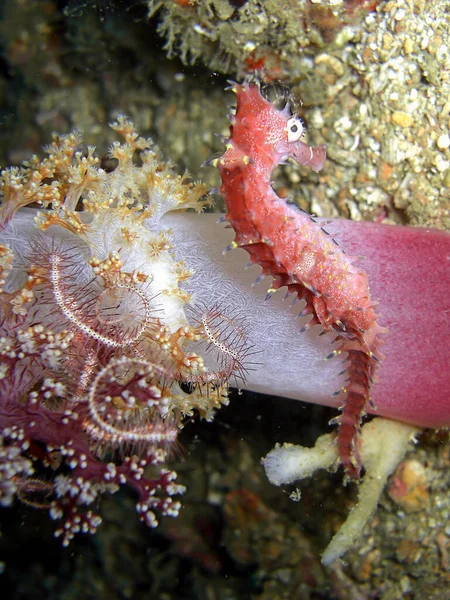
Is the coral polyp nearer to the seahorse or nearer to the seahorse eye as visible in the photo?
the seahorse

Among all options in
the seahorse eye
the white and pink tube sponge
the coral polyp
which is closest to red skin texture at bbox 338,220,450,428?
the white and pink tube sponge

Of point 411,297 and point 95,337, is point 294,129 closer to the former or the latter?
point 411,297

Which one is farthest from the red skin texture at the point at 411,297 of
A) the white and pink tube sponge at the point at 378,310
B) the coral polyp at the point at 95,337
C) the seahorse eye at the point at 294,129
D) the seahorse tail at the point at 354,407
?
the coral polyp at the point at 95,337

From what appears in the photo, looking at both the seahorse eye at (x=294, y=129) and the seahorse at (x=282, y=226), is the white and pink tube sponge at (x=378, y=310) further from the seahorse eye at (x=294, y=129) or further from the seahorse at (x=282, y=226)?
the seahorse eye at (x=294, y=129)

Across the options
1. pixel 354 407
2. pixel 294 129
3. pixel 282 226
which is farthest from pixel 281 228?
pixel 354 407

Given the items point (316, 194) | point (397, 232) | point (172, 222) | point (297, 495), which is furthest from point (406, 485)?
point (172, 222)

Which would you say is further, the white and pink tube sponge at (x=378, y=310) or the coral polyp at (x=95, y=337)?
the white and pink tube sponge at (x=378, y=310)

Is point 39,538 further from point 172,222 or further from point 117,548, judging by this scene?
point 172,222
